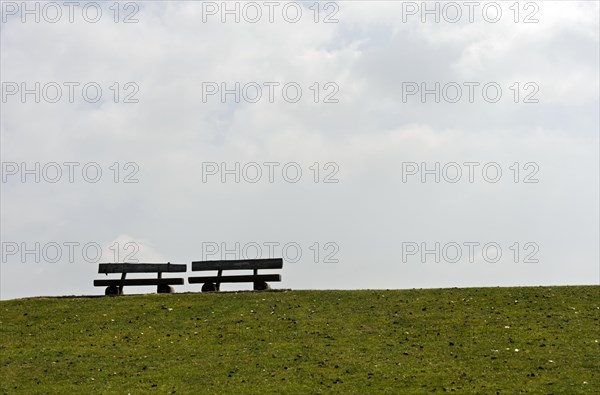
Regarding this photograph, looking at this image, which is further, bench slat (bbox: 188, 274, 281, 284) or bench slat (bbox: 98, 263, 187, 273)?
bench slat (bbox: 98, 263, 187, 273)

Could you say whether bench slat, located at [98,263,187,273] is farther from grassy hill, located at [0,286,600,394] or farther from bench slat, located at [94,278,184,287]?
grassy hill, located at [0,286,600,394]

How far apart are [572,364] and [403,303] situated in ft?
38.2

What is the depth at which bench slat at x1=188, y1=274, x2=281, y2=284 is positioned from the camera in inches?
1837

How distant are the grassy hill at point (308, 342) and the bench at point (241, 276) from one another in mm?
1889

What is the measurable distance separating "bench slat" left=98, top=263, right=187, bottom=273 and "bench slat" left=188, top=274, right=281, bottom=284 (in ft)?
3.60

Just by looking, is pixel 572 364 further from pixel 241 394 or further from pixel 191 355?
pixel 191 355

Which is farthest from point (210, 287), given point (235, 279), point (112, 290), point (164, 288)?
point (112, 290)

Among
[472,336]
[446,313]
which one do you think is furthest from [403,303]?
[472,336]

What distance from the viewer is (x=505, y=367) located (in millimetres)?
31047

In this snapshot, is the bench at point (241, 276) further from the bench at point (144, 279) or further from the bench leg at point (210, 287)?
the bench at point (144, 279)

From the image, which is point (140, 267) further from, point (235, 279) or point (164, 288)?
point (235, 279)

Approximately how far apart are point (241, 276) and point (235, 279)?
0.43 metres

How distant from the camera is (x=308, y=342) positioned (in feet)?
115

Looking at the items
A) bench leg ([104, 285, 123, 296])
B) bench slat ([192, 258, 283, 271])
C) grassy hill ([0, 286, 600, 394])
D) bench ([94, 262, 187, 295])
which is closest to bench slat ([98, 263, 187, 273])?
bench ([94, 262, 187, 295])
